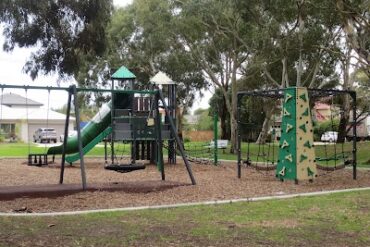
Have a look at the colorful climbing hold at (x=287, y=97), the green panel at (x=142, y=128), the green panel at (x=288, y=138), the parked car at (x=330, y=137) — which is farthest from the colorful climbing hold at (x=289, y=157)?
the parked car at (x=330, y=137)

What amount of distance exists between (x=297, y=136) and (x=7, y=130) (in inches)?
1969

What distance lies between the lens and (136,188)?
1254 cm

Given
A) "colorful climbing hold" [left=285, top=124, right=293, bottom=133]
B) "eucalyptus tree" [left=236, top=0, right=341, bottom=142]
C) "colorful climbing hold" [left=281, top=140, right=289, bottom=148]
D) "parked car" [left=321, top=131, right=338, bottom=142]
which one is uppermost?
"eucalyptus tree" [left=236, top=0, right=341, bottom=142]

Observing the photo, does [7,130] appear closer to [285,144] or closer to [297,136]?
[285,144]

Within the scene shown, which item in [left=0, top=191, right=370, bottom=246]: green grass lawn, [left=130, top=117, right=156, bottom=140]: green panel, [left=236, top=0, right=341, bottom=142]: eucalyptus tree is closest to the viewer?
[left=0, top=191, right=370, bottom=246]: green grass lawn

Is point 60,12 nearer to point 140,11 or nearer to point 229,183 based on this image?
point 229,183

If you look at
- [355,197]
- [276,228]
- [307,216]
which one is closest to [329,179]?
[355,197]

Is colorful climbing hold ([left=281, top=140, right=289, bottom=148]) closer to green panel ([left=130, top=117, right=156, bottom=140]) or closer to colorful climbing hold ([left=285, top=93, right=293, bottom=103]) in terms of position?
colorful climbing hold ([left=285, top=93, right=293, bottom=103])

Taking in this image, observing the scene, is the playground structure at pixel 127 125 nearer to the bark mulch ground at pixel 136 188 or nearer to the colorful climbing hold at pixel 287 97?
the bark mulch ground at pixel 136 188

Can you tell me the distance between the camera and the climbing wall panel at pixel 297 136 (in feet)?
46.0

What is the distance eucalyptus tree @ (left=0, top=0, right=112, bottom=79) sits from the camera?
1200 cm

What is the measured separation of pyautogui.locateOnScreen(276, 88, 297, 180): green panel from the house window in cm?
4366

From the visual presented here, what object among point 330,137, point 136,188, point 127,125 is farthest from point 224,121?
point 136,188

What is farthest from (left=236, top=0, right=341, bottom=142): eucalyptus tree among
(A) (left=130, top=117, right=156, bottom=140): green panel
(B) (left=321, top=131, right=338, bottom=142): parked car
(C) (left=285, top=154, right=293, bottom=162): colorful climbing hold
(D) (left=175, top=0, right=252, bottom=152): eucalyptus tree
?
(C) (left=285, top=154, right=293, bottom=162): colorful climbing hold
